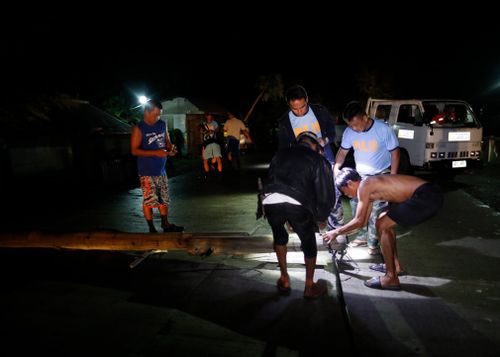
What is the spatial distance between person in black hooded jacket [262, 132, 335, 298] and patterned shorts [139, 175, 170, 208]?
2590 mm

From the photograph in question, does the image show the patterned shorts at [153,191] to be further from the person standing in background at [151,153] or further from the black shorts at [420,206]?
the black shorts at [420,206]

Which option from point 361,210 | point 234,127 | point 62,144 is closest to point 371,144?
point 361,210

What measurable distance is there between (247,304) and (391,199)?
1.78 m

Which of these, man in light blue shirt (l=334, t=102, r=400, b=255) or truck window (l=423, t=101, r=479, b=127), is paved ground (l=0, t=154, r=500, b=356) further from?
truck window (l=423, t=101, r=479, b=127)

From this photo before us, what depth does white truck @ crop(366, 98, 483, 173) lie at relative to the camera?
10227 mm

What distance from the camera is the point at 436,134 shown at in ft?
33.5

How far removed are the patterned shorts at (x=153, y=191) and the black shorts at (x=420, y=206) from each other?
3540 millimetres

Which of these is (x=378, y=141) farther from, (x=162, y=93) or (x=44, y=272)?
(x=162, y=93)

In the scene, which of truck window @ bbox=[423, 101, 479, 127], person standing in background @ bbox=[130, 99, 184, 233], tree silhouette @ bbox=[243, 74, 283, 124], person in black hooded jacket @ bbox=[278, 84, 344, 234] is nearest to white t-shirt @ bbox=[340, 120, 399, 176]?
person in black hooded jacket @ bbox=[278, 84, 344, 234]

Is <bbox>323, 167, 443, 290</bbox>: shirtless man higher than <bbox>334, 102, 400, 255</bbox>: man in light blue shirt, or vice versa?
<bbox>334, 102, 400, 255</bbox>: man in light blue shirt

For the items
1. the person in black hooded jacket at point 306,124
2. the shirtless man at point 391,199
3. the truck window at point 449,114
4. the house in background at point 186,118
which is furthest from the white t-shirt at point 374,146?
the house in background at point 186,118

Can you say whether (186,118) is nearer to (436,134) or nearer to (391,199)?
(436,134)

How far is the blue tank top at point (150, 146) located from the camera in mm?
5977

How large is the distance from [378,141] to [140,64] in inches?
1245
